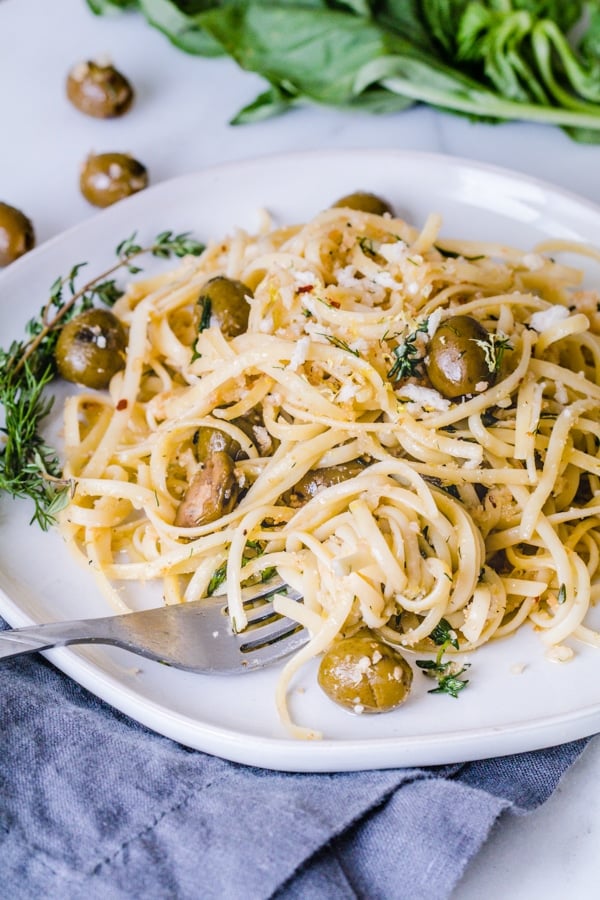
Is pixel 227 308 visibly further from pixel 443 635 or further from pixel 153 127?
pixel 153 127

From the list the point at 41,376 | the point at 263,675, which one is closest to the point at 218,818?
the point at 263,675

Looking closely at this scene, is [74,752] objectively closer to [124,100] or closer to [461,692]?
[461,692]

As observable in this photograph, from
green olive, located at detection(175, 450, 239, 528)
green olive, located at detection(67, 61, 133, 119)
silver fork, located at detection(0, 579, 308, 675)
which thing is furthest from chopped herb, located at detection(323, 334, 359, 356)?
green olive, located at detection(67, 61, 133, 119)

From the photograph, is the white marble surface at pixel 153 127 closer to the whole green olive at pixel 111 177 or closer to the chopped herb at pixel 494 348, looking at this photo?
the whole green olive at pixel 111 177

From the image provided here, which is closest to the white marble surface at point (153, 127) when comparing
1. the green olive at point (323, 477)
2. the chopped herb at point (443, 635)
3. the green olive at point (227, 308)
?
the green olive at point (227, 308)

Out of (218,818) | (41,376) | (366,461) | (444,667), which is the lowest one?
(444,667)

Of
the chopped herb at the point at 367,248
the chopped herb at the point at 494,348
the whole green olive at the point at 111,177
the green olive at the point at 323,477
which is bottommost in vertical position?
the green olive at the point at 323,477

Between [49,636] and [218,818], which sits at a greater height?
[49,636]

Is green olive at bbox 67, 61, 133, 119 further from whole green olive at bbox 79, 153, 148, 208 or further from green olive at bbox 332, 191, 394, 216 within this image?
green olive at bbox 332, 191, 394, 216
